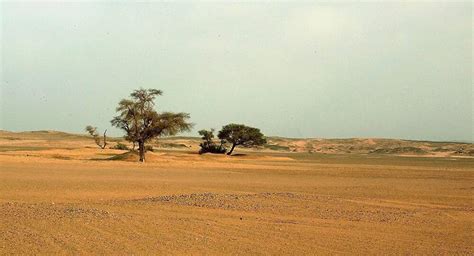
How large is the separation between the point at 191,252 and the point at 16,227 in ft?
12.1

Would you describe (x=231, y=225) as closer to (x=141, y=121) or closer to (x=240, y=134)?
(x=141, y=121)

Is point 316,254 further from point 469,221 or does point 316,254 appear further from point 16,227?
point 469,221

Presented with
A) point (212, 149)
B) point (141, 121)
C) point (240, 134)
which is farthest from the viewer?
point (240, 134)

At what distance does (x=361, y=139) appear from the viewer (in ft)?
607

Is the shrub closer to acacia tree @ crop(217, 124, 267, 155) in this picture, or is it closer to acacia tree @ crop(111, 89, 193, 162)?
acacia tree @ crop(217, 124, 267, 155)

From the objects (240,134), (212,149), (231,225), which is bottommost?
(231,225)

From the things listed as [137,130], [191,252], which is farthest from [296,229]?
[137,130]

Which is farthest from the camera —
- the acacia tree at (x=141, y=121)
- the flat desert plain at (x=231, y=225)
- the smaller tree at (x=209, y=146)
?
the smaller tree at (x=209, y=146)

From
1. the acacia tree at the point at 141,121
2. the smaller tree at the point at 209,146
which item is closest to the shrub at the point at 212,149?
the smaller tree at the point at 209,146

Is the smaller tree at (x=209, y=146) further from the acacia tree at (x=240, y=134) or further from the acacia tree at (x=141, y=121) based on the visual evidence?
the acacia tree at (x=141, y=121)

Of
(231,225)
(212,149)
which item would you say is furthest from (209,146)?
(231,225)

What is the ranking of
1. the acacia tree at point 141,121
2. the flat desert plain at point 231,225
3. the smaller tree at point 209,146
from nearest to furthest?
the flat desert plain at point 231,225 → the acacia tree at point 141,121 → the smaller tree at point 209,146

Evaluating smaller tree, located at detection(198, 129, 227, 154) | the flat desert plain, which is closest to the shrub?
smaller tree, located at detection(198, 129, 227, 154)

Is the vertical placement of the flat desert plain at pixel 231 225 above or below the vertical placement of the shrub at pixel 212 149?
below
